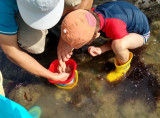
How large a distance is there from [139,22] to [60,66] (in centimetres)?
95

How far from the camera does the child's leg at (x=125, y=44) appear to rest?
180cm

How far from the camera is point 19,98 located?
6.74ft

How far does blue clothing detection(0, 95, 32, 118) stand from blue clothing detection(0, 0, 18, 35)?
57 cm

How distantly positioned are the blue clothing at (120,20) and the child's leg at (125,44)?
5 centimetres

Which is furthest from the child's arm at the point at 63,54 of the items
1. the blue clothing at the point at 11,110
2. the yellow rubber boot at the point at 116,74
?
the blue clothing at the point at 11,110

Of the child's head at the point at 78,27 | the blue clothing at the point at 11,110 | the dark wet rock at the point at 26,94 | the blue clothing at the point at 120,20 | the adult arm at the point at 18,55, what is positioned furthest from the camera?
the dark wet rock at the point at 26,94

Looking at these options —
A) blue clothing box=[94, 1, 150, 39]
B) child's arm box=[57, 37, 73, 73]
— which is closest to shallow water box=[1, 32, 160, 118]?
child's arm box=[57, 37, 73, 73]

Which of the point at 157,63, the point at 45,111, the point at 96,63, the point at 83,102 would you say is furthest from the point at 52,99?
the point at 157,63

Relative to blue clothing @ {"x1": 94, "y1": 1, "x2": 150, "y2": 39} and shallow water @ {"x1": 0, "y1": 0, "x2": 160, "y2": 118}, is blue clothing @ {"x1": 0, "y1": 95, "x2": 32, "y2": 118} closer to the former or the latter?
shallow water @ {"x1": 0, "y1": 0, "x2": 160, "y2": 118}

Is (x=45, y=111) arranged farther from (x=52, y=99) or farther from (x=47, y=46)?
(x=47, y=46)

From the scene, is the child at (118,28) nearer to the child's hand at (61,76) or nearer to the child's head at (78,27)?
the child's head at (78,27)

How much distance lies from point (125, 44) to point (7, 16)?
111 cm

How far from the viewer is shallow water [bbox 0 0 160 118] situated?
1.91 m

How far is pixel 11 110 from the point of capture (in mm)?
1358
